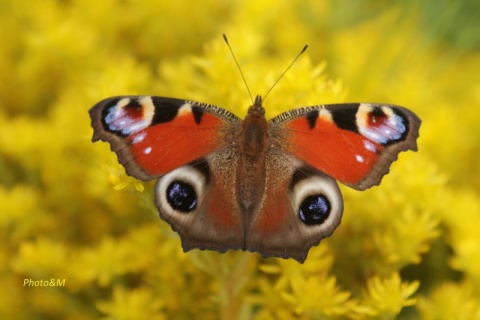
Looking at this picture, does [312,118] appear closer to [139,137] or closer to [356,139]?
[356,139]

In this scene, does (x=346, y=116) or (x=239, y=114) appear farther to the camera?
(x=239, y=114)

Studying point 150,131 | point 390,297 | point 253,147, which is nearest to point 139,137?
point 150,131

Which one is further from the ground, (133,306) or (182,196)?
(182,196)

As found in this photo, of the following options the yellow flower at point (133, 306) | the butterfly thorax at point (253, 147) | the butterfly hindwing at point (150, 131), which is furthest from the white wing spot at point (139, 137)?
the yellow flower at point (133, 306)

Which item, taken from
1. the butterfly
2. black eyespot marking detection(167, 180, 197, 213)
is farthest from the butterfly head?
black eyespot marking detection(167, 180, 197, 213)

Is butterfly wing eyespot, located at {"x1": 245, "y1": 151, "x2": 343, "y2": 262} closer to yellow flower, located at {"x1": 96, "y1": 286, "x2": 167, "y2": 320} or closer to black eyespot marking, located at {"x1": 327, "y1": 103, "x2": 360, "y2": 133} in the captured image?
black eyespot marking, located at {"x1": 327, "y1": 103, "x2": 360, "y2": 133}

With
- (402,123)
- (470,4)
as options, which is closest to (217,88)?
(402,123)

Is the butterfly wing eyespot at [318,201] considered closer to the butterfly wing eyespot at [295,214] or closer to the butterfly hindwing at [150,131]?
the butterfly wing eyespot at [295,214]
